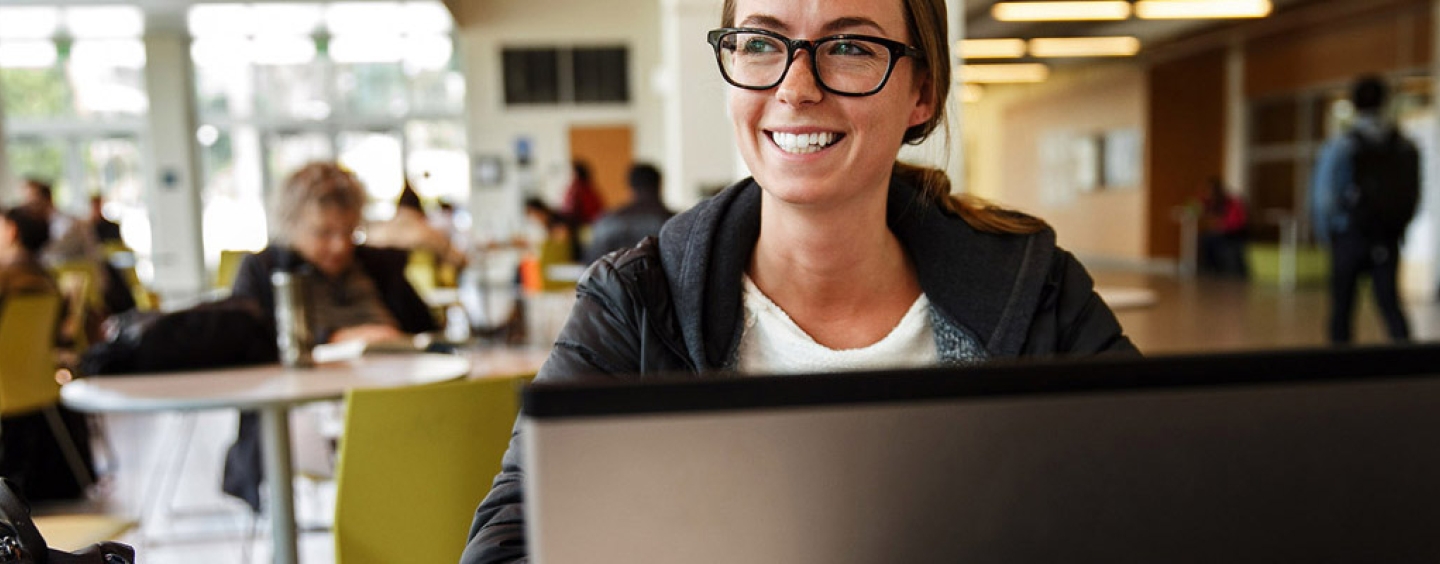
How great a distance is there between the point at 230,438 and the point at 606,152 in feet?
31.3

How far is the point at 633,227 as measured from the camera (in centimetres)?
591

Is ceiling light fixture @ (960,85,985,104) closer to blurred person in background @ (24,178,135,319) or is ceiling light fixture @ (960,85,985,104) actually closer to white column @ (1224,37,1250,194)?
white column @ (1224,37,1250,194)

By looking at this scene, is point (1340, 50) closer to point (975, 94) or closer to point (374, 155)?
point (975, 94)

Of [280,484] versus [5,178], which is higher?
[5,178]

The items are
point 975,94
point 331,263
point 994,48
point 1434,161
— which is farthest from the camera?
point 975,94

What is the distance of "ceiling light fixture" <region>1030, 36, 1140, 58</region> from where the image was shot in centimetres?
1436

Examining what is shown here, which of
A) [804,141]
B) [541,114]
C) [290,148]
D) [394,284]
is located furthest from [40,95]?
[804,141]

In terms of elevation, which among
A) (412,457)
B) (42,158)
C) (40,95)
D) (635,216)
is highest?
(40,95)

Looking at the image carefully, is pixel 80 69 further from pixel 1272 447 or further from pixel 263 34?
pixel 1272 447

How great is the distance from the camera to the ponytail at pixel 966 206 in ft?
4.09

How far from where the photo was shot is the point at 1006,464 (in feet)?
1.61

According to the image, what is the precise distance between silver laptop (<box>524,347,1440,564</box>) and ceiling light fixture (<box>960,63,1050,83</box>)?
54.1 ft

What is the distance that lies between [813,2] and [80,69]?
55.2 feet

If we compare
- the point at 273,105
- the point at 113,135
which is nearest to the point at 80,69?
the point at 113,135
